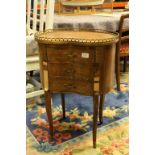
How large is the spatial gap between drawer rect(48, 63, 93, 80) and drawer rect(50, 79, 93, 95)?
3 cm

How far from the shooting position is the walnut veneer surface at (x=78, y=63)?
4.53ft

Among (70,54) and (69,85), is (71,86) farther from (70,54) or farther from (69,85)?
(70,54)

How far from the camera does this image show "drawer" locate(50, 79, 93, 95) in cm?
146

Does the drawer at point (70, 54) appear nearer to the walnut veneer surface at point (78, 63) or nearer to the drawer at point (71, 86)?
the walnut veneer surface at point (78, 63)

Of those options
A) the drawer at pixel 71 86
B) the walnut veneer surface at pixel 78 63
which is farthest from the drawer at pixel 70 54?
the drawer at pixel 71 86

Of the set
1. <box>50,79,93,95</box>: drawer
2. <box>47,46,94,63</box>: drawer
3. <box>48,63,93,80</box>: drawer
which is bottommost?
<box>50,79,93,95</box>: drawer

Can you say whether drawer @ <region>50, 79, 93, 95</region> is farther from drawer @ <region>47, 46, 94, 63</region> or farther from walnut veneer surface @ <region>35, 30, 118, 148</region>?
drawer @ <region>47, 46, 94, 63</region>

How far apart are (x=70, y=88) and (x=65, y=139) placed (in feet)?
1.43

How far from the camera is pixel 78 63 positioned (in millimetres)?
1429

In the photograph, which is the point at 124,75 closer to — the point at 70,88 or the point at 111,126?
the point at 111,126

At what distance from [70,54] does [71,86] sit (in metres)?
0.21

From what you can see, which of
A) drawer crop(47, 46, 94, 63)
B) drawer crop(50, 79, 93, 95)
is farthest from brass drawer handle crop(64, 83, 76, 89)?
drawer crop(47, 46, 94, 63)
